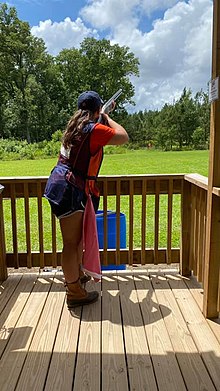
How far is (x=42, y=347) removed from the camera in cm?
192

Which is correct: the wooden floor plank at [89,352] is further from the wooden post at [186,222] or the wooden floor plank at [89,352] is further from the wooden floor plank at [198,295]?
the wooden post at [186,222]

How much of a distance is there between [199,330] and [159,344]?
11.9 inches

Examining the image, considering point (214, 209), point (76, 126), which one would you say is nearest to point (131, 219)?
point (214, 209)

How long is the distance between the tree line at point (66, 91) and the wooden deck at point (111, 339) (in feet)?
17.6

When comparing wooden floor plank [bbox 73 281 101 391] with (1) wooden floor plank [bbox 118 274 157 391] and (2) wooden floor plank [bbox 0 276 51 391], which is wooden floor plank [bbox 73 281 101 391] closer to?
(1) wooden floor plank [bbox 118 274 157 391]

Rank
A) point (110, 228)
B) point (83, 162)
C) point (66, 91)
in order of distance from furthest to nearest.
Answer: point (66, 91), point (110, 228), point (83, 162)

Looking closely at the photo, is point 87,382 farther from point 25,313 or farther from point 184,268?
point 184,268

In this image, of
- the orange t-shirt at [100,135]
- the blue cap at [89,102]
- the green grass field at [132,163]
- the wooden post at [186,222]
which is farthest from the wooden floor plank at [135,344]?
the green grass field at [132,163]

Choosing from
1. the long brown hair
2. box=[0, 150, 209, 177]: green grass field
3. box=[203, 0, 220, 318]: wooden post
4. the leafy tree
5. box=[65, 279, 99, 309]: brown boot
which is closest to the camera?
box=[203, 0, 220, 318]: wooden post

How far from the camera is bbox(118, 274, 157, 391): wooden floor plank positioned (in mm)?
1638

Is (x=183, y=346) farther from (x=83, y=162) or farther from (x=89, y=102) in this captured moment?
(x=89, y=102)

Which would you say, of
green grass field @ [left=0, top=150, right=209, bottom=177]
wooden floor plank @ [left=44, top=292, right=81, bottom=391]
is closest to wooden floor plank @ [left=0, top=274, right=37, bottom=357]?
wooden floor plank @ [left=44, top=292, right=81, bottom=391]

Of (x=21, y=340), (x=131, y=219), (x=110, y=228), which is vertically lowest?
(x=21, y=340)

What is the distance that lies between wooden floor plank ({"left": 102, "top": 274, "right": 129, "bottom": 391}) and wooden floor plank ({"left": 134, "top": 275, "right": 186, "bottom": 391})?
0.55 ft
